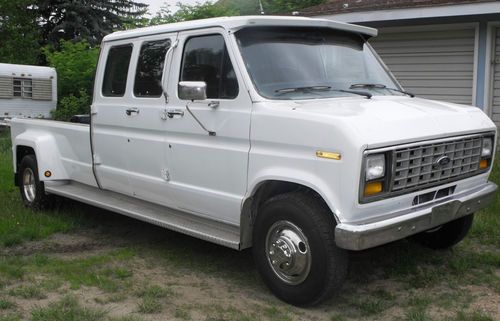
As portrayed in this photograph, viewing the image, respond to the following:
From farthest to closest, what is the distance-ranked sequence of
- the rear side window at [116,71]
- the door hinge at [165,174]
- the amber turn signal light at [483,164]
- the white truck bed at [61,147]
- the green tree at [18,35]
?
the green tree at [18,35], the white truck bed at [61,147], the rear side window at [116,71], the door hinge at [165,174], the amber turn signal light at [483,164]

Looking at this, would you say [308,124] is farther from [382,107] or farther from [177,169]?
[177,169]

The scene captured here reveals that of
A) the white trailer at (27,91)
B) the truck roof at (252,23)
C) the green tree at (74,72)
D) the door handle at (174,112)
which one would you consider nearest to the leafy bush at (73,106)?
the green tree at (74,72)

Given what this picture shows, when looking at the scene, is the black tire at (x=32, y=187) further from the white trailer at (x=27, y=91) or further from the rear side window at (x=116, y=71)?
the white trailer at (x=27, y=91)

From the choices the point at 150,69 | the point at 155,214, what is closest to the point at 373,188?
the point at 155,214

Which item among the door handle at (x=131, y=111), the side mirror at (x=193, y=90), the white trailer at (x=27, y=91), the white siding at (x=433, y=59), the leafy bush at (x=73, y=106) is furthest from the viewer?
the white trailer at (x=27, y=91)

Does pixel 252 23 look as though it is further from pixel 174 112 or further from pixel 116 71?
pixel 116 71

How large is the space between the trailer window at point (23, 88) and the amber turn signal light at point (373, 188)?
54.6 feet

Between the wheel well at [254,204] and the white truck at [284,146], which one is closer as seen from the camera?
the white truck at [284,146]

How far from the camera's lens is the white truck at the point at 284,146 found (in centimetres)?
406

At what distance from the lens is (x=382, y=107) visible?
445cm

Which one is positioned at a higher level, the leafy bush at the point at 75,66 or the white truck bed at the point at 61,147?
the leafy bush at the point at 75,66

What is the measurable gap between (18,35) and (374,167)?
25.5 metres

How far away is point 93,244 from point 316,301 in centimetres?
287

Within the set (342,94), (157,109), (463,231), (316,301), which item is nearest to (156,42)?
(157,109)
